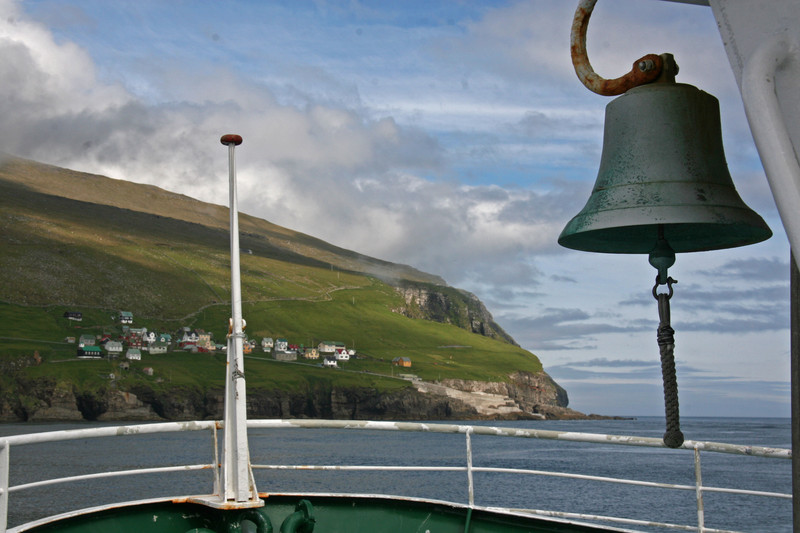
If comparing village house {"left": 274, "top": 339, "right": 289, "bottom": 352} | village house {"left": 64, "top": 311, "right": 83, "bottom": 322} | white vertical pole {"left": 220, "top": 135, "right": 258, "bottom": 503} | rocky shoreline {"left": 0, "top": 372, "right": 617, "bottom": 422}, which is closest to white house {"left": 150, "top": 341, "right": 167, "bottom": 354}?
village house {"left": 64, "top": 311, "right": 83, "bottom": 322}

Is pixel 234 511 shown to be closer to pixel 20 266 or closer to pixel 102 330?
pixel 102 330

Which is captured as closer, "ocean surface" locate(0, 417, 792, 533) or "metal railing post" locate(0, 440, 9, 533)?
"metal railing post" locate(0, 440, 9, 533)

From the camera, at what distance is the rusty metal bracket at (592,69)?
2.60 metres

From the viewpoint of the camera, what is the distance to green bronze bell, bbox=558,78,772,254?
3098 mm

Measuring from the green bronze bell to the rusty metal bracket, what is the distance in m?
0.19

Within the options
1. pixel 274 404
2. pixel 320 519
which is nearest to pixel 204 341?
pixel 274 404

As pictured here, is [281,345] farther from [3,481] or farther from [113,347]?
[3,481]

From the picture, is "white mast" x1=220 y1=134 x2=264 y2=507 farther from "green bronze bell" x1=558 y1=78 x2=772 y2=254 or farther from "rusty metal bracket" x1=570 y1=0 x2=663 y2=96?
"rusty metal bracket" x1=570 y1=0 x2=663 y2=96

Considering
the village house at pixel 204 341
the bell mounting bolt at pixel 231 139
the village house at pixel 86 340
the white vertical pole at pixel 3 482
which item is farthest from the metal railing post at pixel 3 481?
the village house at pixel 204 341

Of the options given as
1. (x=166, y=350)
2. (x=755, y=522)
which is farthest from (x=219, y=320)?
(x=755, y=522)

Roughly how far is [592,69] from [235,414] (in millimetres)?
3752

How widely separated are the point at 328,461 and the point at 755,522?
52066 millimetres

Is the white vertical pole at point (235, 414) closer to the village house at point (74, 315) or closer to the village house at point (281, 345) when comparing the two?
the village house at point (74, 315)

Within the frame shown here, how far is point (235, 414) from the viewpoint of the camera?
5.39 metres
